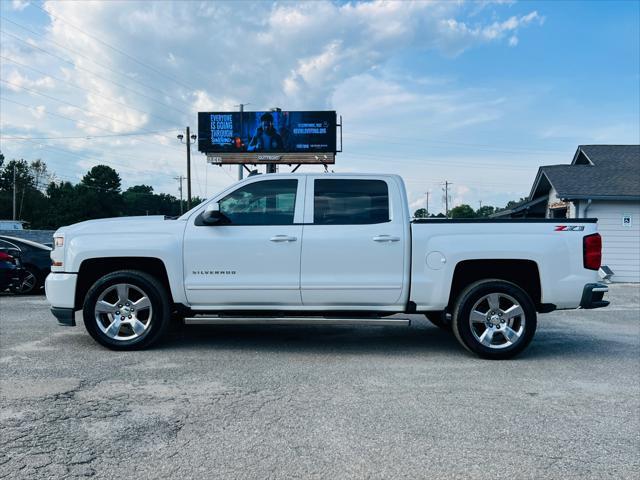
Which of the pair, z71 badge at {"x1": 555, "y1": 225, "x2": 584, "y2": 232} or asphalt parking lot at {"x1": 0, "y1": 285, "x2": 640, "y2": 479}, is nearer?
asphalt parking lot at {"x1": 0, "y1": 285, "x2": 640, "y2": 479}

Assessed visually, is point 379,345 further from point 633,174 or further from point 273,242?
point 633,174

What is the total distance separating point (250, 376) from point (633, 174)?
18.0 m

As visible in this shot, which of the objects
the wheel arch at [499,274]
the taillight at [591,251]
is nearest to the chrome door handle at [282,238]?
the wheel arch at [499,274]

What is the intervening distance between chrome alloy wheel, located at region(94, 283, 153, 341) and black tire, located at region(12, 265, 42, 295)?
21.9ft

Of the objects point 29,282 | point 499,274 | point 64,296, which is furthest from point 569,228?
point 29,282

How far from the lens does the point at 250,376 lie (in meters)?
4.82

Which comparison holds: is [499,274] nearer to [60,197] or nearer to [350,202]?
[350,202]

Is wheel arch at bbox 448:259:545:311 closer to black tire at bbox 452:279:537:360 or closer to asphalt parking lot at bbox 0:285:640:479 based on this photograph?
black tire at bbox 452:279:537:360

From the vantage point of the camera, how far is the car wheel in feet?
36.4

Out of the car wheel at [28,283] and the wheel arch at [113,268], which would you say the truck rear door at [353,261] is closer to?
the wheel arch at [113,268]

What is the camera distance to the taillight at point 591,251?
217 inches

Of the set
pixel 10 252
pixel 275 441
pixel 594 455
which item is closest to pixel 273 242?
pixel 275 441

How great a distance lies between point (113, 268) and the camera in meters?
5.92

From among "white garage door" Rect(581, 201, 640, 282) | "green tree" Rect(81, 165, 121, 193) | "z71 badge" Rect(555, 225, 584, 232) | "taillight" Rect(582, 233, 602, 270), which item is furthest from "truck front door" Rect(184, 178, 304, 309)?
"green tree" Rect(81, 165, 121, 193)
